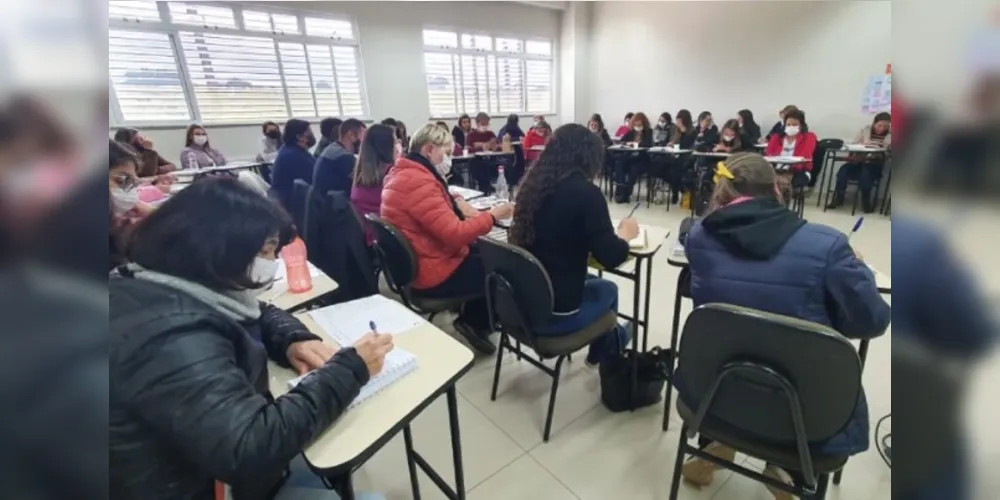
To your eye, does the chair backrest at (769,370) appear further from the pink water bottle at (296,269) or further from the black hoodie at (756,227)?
the pink water bottle at (296,269)

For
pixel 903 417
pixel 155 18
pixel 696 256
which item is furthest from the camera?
pixel 155 18

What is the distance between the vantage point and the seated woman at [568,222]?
1.59 meters

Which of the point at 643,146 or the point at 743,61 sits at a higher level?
the point at 743,61

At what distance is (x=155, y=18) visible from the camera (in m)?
5.18

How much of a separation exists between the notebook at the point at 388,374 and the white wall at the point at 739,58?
577cm

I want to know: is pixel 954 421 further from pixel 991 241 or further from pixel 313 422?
pixel 313 422

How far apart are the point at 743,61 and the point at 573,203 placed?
647 centimetres

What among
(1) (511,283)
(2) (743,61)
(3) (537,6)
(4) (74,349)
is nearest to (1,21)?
(4) (74,349)

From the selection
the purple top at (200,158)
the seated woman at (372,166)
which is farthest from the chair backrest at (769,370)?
the purple top at (200,158)

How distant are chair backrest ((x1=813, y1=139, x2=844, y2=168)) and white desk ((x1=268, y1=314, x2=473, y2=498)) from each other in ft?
18.8

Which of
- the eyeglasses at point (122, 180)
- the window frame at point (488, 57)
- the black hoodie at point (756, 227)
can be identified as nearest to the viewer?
the eyeglasses at point (122, 180)

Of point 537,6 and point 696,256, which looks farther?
point 537,6

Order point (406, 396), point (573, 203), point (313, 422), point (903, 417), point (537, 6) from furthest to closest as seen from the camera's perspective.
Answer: point (537, 6), point (573, 203), point (406, 396), point (313, 422), point (903, 417)

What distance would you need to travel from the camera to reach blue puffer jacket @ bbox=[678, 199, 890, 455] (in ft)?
3.51
